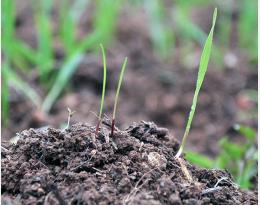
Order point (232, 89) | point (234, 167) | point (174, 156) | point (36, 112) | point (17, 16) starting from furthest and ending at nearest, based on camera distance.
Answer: point (17, 16)
point (232, 89)
point (36, 112)
point (234, 167)
point (174, 156)

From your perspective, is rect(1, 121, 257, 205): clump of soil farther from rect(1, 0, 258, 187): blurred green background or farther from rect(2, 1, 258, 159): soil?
rect(2, 1, 258, 159): soil

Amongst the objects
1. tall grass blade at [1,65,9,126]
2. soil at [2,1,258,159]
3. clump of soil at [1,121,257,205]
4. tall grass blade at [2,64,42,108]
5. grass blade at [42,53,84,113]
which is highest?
soil at [2,1,258,159]

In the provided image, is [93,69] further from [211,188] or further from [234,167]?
[211,188]

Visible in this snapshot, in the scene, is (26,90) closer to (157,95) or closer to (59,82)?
(59,82)

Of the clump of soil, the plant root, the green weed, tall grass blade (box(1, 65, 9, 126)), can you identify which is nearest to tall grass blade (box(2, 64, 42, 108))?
the green weed

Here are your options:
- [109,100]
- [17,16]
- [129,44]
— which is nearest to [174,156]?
[109,100]

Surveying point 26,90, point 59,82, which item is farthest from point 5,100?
point 59,82
